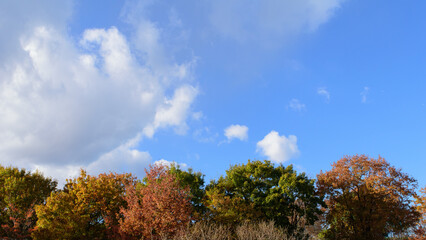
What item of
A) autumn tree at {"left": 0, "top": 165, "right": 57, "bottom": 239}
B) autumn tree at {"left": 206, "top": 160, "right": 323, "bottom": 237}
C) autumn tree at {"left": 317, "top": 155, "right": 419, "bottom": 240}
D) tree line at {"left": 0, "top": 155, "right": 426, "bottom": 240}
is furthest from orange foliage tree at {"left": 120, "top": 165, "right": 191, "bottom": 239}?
autumn tree at {"left": 317, "top": 155, "right": 419, "bottom": 240}

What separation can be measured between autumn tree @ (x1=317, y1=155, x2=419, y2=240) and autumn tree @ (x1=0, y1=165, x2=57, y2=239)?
126 ft

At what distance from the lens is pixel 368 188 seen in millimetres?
41031

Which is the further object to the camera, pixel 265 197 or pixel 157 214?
pixel 265 197

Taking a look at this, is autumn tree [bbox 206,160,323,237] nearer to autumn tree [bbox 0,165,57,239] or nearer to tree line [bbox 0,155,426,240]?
tree line [bbox 0,155,426,240]

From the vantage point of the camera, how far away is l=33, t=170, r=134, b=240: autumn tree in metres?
32.1

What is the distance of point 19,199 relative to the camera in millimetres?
39688

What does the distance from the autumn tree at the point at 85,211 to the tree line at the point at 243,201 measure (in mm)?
98

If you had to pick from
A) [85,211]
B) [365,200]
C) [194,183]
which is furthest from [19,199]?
[365,200]

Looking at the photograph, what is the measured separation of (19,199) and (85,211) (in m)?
12.0

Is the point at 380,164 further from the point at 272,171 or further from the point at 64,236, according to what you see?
the point at 64,236

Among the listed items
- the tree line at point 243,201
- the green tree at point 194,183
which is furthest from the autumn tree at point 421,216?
the green tree at point 194,183

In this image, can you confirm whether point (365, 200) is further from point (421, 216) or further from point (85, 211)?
point (85, 211)

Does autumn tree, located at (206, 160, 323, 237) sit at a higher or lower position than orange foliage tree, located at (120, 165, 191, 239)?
higher

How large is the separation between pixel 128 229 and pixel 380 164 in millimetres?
34925
